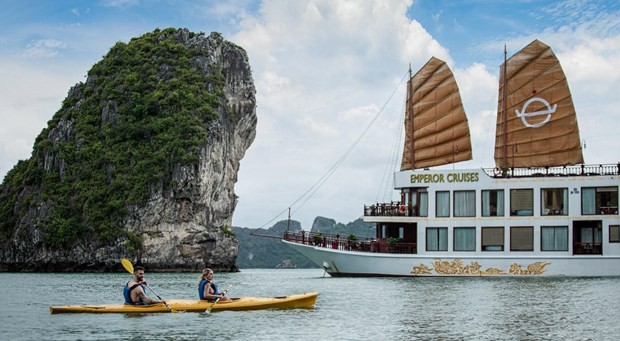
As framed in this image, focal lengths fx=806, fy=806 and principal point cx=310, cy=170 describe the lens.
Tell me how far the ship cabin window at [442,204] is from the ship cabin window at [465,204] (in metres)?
0.40

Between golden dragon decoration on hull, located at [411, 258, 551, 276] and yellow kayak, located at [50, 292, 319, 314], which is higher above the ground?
golden dragon decoration on hull, located at [411, 258, 551, 276]

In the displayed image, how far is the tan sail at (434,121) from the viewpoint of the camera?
41500mm

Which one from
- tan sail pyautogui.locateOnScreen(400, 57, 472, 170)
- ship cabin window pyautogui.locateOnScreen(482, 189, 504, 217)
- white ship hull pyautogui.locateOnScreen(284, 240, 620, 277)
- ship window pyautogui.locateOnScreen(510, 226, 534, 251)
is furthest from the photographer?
tan sail pyautogui.locateOnScreen(400, 57, 472, 170)

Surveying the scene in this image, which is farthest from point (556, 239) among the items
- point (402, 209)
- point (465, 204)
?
point (402, 209)

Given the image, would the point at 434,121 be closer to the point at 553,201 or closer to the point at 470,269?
the point at 553,201

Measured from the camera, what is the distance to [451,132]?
41625 millimetres

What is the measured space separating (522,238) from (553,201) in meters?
2.23

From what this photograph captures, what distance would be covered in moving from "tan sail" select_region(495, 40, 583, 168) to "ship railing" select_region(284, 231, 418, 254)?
7.17 metres

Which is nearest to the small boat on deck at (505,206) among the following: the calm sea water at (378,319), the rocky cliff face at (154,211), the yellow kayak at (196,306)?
the calm sea water at (378,319)

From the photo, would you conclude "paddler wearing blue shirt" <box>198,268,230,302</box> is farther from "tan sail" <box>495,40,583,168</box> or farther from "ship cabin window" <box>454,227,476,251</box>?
"tan sail" <box>495,40,583,168</box>

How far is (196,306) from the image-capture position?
69.7 feet

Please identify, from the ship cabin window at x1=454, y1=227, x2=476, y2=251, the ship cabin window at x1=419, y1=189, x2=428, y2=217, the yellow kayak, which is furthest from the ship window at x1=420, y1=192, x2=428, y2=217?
the yellow kayak

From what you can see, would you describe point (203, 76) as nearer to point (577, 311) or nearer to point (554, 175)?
point (554, 175)

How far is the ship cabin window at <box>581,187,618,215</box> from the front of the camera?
36.5 metres
